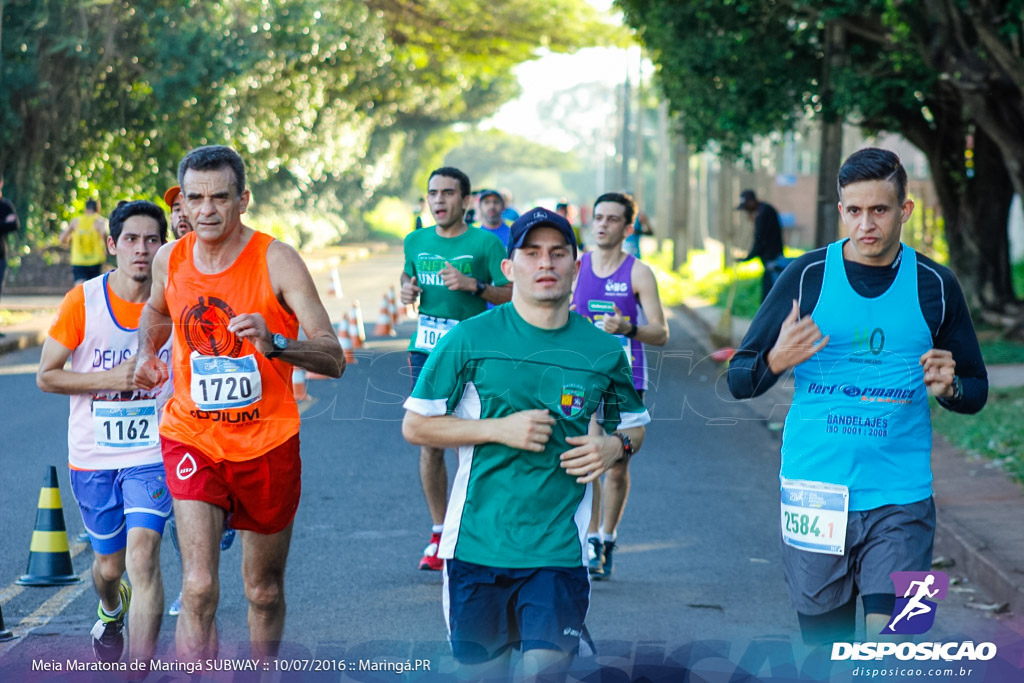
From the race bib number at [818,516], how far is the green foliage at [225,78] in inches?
829

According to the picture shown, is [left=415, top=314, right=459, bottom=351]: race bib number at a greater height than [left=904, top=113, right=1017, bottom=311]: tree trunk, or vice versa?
[left=904, top=113, right=1017, bottom=311]: tree trunk

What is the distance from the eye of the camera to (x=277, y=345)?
167 inches

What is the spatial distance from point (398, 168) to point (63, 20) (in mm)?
40634

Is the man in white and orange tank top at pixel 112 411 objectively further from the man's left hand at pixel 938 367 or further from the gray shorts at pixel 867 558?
the man's left hand at pixel 938 367

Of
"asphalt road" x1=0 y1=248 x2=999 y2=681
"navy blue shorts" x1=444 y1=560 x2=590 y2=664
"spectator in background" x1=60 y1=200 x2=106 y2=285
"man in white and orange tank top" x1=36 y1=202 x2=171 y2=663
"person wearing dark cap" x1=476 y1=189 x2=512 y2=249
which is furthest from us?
"spectator in background" x1=60 y1=200 x2=106 y2=285

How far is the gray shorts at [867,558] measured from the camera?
412cm

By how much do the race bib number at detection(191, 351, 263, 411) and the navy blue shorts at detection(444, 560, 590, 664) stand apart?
1.03m

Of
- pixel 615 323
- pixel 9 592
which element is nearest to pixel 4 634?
pixel 9 592

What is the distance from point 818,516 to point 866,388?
435mm

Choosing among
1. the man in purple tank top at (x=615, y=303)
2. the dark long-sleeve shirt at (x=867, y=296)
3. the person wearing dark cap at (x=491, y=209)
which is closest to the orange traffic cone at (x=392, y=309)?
the person wearing dark cap at (x=491, y=209)

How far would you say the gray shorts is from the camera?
13.5 feet

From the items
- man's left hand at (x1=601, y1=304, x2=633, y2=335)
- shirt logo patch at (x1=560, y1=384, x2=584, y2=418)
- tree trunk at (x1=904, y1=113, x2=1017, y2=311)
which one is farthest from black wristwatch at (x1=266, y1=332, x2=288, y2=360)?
tree trunk at (x1=904, y1=113, x2=1017, y2=311)

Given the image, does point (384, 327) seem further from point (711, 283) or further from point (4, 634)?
point (4, 634)

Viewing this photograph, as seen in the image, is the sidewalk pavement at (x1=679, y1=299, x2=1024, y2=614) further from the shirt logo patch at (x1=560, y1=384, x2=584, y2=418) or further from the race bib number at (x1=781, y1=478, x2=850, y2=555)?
the shirt logo patch at (x1=560, y1=384, x2=584, y2=418)
